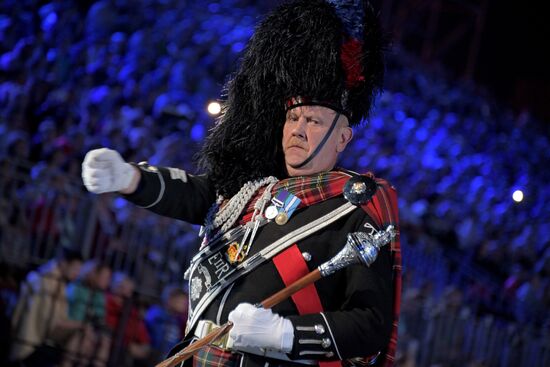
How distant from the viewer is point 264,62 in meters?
3.04

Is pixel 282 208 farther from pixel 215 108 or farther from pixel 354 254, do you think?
pixel 215 108

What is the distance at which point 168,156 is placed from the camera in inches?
315

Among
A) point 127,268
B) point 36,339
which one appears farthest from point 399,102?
point 36,339

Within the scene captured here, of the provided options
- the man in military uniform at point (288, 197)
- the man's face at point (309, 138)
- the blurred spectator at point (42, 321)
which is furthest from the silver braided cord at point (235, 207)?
the blurred spectator at point (42, 321)

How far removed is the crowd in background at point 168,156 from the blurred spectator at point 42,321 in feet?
0.30

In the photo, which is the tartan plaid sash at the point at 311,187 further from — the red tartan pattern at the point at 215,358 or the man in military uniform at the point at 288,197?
the red tartan pattern at the point at 215,358

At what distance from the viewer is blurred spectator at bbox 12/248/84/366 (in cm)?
575

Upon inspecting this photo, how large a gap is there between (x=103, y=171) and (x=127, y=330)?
12.7 feet

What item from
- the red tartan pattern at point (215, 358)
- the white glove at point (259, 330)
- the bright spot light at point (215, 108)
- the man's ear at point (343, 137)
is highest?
the bright spot light at point (215, 108)

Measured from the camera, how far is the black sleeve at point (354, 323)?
2453mm

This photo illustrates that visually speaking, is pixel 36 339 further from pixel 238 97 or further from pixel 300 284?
pixel 300 284

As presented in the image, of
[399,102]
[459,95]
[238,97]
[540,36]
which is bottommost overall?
[238,97]

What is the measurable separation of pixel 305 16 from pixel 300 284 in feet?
3.40

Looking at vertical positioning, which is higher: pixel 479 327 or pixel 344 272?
pixel 479 327
